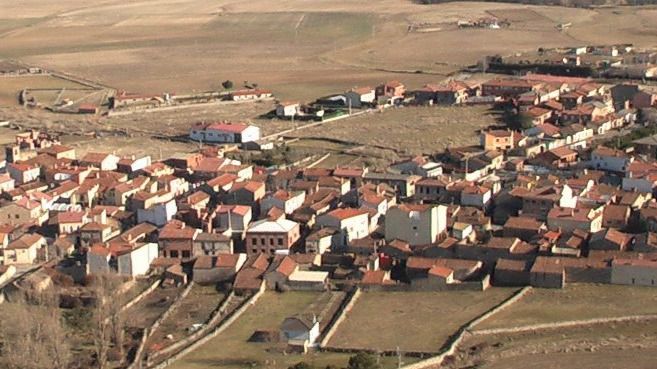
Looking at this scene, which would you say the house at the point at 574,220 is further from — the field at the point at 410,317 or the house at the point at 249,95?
the house at the point at 249,95

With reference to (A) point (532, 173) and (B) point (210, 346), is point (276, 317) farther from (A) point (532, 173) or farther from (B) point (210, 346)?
(A) point (532, 173)

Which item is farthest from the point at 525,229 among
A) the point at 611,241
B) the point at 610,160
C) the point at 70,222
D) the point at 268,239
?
the point at 70,222

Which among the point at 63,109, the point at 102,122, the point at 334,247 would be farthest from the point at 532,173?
the point at 63,109

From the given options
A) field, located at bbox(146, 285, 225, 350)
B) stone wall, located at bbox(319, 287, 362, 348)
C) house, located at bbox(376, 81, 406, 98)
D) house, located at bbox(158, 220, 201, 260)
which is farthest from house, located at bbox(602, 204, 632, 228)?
house, located at bbox(376, 81, 406, 98)

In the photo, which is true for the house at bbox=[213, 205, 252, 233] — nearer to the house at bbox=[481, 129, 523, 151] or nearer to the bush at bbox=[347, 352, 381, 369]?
the bush at bbox=[347, 352, 381, 369]

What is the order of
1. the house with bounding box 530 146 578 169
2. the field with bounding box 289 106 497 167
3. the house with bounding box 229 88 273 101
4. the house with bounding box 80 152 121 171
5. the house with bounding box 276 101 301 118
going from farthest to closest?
the house with bounding box 229 88 273 101 → the house with bounding box 276 101 301 118 → the field with bounding box 289 106 497 167 → the house with bounding box 80 152 121 171 → the house with bounding box 530 146 578 169

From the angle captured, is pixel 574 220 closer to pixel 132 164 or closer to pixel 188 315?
Result: pixel 188 315
